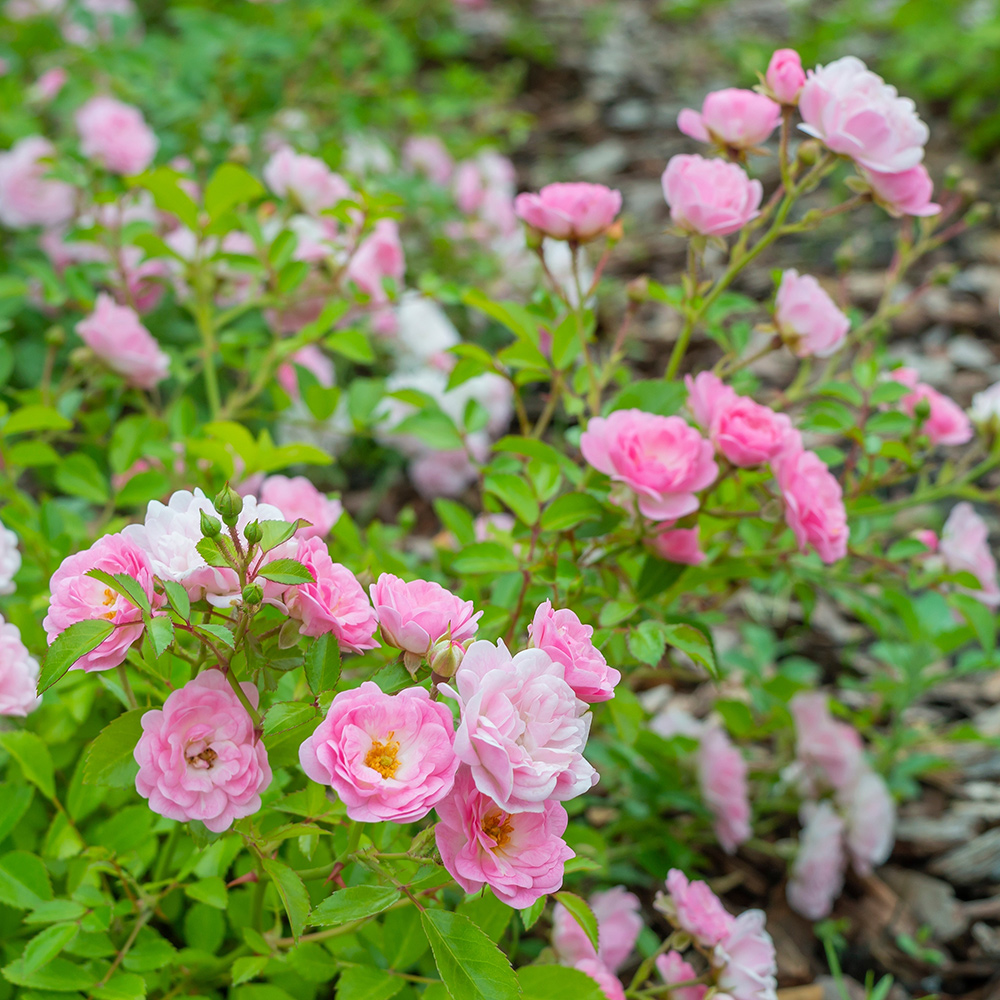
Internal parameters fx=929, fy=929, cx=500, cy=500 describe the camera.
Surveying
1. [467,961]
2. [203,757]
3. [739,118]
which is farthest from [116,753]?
[739,118]

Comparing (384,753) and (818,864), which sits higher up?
(384,753)

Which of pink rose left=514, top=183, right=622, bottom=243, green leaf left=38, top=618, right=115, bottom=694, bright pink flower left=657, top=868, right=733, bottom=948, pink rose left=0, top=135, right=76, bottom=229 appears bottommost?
bright pink flower left=657, top=868, right=733, bottom=948

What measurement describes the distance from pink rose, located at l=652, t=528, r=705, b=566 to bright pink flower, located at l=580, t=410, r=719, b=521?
0.26 ft

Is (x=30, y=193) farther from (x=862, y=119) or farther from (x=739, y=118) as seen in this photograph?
(x=862, y=119)

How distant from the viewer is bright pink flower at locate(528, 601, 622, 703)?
595mm

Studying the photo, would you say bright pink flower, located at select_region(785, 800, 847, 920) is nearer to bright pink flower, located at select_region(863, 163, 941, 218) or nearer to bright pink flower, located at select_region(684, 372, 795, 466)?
bright pink flower, located at select_region(684, 372, 795, 466)

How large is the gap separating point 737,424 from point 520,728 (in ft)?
1.36

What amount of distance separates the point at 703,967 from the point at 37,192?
1642 mm

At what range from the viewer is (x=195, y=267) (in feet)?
4.20

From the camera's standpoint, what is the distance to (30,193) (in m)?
1.66

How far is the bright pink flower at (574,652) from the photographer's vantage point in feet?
1.95

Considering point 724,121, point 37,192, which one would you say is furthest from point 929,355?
point 37,192

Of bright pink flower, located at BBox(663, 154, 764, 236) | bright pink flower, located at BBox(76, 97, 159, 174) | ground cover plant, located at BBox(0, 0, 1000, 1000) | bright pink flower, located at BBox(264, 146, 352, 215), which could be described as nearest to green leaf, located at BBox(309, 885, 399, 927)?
ground cover plant, located at BBox(0, 0, 1000, 1000)

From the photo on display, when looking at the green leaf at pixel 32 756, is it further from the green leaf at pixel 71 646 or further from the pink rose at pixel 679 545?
the pink rose at pixel 679 545
